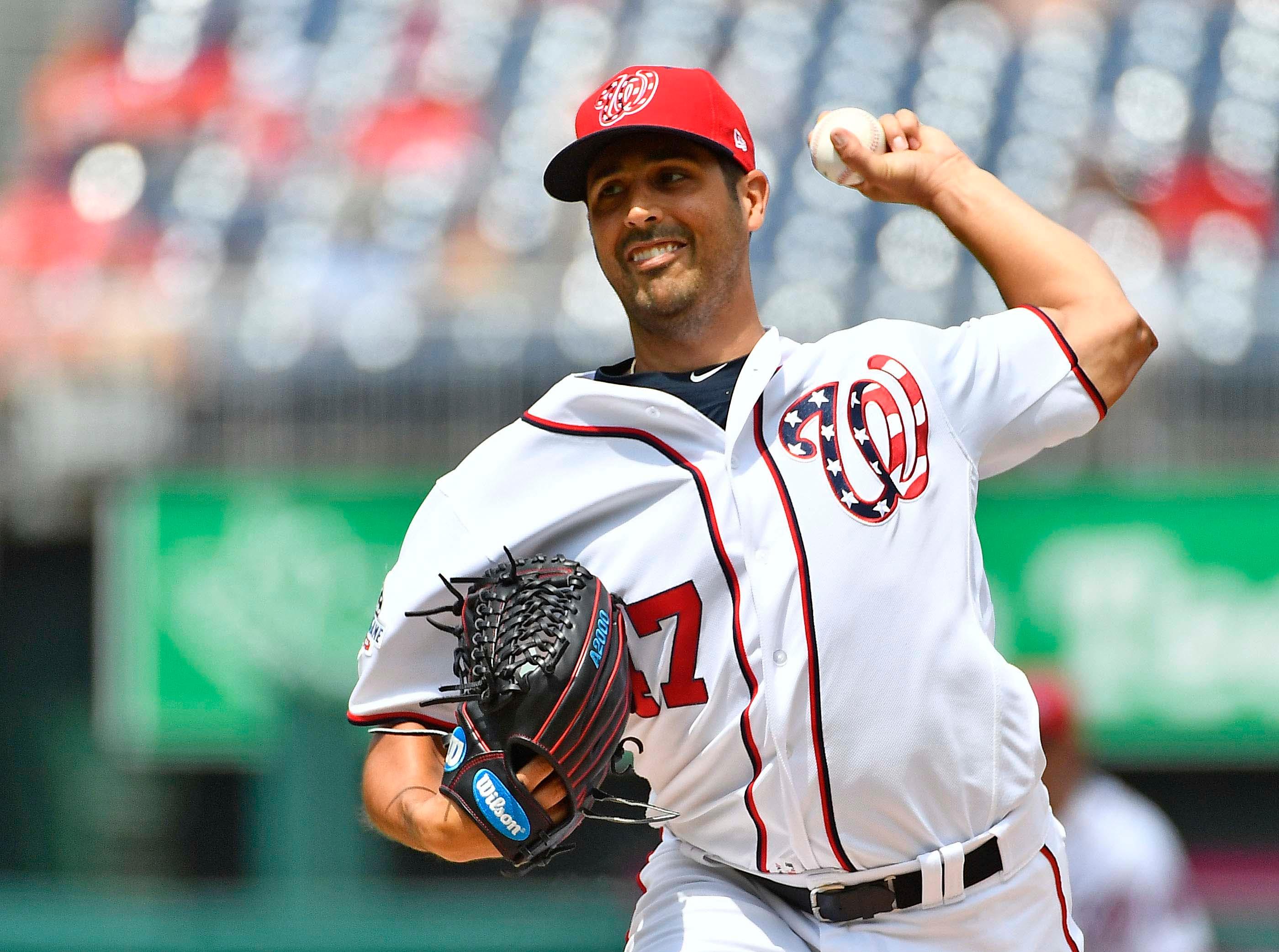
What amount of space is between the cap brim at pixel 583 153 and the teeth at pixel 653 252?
14 centimetres

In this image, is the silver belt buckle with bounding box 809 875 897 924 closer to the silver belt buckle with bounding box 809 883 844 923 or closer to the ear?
the silver belt buckle with bounding box 809 883 844 923

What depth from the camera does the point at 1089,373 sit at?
6.76 ft

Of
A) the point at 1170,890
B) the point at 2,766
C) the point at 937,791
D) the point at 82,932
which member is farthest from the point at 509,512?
the point at 2,766

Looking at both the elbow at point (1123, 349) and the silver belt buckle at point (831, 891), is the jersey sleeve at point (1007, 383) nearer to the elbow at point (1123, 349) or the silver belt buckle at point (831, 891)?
the elbow at point (1123, 349)

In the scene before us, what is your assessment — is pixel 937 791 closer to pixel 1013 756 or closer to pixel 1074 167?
pixel 1013 756

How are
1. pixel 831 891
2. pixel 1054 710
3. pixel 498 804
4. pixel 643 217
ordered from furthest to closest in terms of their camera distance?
pixel 1054 710
pixel 643 217
pixel 831 891
pixel 498 804

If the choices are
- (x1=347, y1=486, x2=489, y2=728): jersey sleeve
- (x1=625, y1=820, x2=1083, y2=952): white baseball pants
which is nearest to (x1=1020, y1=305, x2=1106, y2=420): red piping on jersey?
(x1=625, y1=820, x2=1083, y2=952): white baseball pants

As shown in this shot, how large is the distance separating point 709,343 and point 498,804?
72cm

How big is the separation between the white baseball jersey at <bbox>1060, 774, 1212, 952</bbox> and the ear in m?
1.82

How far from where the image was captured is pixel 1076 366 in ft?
6.72

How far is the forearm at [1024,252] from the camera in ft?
6.96

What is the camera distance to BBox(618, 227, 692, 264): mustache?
204cm

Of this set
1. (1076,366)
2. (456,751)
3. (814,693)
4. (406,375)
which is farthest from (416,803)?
(406,375)

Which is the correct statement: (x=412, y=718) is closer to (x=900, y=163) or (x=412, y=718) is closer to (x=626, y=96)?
(x=626, y=96)
